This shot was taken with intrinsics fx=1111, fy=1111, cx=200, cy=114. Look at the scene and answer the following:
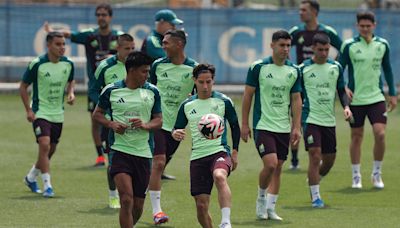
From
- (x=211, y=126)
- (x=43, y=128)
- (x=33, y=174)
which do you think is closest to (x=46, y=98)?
(x=43, y=128)

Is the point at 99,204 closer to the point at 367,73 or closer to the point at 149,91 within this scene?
the point at 149,91

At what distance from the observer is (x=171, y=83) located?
14.1m

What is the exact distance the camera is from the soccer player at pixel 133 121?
462 inches

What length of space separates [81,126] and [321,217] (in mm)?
10971

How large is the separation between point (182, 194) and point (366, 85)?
128 inches

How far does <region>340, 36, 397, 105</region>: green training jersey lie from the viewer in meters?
16.7

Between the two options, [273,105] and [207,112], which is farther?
[273,105]

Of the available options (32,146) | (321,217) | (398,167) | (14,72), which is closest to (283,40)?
(321,217)

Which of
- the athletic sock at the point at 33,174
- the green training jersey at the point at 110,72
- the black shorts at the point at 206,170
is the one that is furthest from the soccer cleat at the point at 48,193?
the black shorts at the point at 206,170

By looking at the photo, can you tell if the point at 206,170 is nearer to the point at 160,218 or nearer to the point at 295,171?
the point at 160,218

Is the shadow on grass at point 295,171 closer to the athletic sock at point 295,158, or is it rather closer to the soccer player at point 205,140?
the athletic sock at point 295,158

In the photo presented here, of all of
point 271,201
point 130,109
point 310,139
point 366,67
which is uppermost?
point 130,109

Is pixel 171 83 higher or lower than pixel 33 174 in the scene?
higher

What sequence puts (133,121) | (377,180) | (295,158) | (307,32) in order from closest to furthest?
1. (133,121)
2. (377,180)
3. (307,32)
4. (295,158)
